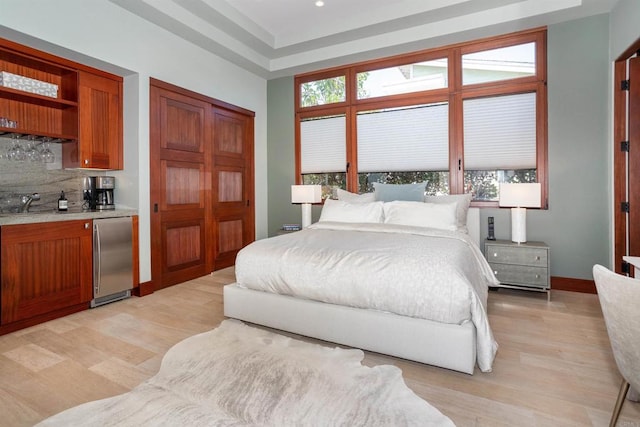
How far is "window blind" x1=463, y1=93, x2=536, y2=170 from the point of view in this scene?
3873 millimetres

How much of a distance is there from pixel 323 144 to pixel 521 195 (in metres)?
2.82

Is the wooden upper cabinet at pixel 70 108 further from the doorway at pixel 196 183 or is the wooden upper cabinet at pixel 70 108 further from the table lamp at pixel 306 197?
the table lamp at pixel 306 197

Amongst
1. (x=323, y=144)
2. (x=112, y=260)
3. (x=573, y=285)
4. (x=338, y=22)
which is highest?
(x=338, y=22)

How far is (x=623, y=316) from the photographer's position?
4.01 ft

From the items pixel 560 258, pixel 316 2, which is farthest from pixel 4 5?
pixel 560 258

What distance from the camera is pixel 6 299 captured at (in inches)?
103

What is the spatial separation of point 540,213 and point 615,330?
9.61 feet

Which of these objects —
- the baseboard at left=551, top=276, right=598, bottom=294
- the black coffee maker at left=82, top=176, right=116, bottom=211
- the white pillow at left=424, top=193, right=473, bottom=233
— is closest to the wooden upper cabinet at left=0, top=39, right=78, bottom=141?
the black coffee maker at left=82, top=176, right=116, bottom=211

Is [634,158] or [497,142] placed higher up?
[497,142]

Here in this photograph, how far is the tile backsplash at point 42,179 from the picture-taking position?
123 inches

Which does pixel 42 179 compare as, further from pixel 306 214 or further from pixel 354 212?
pixel 354 212

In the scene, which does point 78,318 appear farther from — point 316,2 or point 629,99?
point 629,99

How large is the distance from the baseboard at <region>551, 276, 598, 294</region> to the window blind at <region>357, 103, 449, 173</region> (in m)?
1.82

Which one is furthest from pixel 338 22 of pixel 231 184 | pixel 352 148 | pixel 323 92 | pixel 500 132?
pixel 231 184
